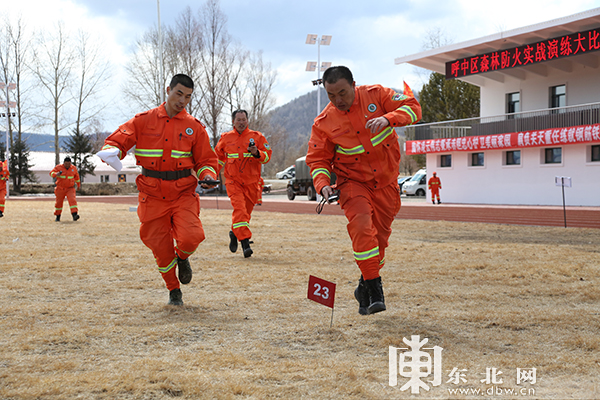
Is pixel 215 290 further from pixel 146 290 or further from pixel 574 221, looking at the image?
pixel 574 221

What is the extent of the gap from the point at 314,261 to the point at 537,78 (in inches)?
1099

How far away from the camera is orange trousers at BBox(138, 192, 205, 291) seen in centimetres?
527

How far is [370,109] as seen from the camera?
488 cm

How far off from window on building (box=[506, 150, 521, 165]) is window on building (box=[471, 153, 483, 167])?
1.69 metres

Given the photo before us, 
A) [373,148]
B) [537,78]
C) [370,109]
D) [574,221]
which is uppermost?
[537,78]

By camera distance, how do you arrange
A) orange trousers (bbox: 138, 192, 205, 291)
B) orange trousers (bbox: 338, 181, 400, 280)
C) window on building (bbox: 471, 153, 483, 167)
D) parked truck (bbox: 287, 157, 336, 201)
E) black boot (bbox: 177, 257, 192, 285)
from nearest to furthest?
orange trousers (bbox: 338, 181, 400, 280) → orange trousers (bbox: 138, 192, 205, 291) → black boot (bbox: 177, 257, 192, 285) → window on building (bbox: 471, 153, 483, 167) → parked truck (bbox: 287, 157, 336, 201)

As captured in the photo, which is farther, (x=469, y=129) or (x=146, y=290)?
(x=469, y=129)

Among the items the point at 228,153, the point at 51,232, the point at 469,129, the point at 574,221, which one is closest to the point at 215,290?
the point at 228,153

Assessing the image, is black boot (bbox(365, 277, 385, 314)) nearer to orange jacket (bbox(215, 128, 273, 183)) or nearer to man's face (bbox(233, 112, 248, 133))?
orange jacket (bbox(215, 128, 273, 183))

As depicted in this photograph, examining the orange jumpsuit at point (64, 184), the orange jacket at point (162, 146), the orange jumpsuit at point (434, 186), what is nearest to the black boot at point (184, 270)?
the orange jacket at point (162, 146)

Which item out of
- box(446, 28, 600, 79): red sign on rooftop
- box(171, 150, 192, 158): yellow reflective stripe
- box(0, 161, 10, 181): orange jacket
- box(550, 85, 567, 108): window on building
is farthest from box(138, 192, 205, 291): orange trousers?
box(550, 85, 567, 108): window on building

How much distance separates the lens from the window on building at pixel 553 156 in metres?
29.1

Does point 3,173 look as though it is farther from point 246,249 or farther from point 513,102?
point 513,102

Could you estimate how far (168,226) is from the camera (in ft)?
17.8
